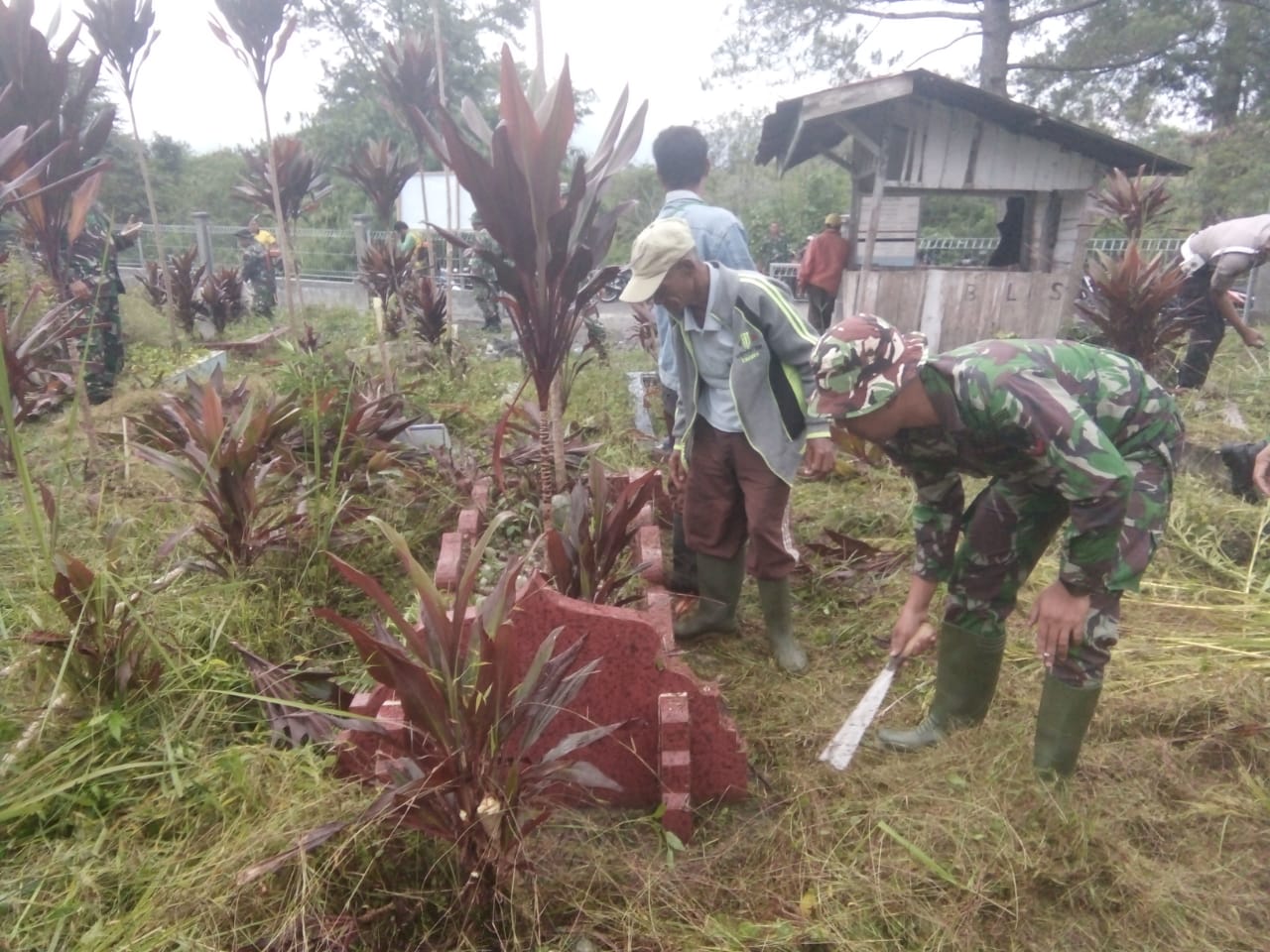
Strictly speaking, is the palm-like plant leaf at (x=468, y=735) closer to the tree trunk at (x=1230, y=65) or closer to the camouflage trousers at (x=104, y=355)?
the camouflage trousers at (x=104, y=355)

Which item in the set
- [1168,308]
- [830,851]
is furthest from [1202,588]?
[1168,308]

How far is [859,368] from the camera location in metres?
1.95

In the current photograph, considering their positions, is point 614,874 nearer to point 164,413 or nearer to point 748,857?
point 748,857

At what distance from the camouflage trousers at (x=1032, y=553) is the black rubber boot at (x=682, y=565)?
119 cm

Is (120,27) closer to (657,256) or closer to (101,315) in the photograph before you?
(101,315)

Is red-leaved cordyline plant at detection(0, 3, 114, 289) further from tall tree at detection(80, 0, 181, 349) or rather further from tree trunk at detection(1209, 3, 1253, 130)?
tree trunk at detection(1209, 3, 1253, 130)

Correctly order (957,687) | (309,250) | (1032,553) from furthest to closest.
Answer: (309,250)
(957,687)
(1032,553)

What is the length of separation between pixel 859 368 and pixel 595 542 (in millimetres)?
1028

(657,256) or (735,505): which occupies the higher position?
(657,256)

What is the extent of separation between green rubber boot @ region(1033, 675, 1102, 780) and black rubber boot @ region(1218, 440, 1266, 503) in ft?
9.53

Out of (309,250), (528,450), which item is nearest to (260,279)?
(309,250)

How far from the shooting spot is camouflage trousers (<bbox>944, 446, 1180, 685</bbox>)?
2043mm

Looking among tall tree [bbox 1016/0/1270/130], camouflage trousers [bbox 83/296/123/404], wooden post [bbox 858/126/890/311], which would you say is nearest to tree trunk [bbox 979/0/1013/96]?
tall tree [bbox 1016/0/1270/130]

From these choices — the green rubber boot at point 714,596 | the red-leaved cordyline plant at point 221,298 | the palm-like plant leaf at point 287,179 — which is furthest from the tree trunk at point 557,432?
the red-leaved cordyline plant at point 221,298
